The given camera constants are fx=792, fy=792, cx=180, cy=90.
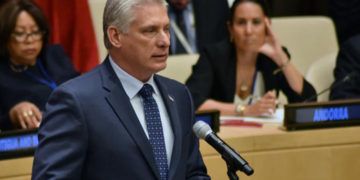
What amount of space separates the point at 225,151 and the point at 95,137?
0.32m

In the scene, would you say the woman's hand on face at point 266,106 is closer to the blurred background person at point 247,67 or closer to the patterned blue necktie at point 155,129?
the blurred background person at point 247,67

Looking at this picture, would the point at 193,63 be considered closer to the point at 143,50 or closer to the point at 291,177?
Answer: the point at 291,177

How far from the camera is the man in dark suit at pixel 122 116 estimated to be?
1841 mm

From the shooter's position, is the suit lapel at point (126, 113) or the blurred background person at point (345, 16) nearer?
the suit lapel at point (126, 113)

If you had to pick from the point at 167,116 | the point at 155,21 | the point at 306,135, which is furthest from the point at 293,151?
the point at 155,21

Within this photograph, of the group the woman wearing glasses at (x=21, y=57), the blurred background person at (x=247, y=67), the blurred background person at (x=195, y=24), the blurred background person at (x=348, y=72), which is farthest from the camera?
the blurred background person at (x=195, y=24)

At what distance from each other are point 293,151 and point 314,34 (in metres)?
1.65

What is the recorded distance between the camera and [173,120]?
2029 millimetres

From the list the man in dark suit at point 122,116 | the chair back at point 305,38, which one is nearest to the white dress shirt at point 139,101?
the man in dark suit at point 122,116

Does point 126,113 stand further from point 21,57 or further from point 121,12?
point 21,57

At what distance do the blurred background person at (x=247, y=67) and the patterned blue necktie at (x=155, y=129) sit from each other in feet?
4.73

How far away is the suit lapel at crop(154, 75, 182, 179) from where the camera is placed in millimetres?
1992

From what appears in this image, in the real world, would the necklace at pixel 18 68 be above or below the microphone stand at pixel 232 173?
below

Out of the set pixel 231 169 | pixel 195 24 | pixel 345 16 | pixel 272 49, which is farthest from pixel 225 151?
pixel 345 16
